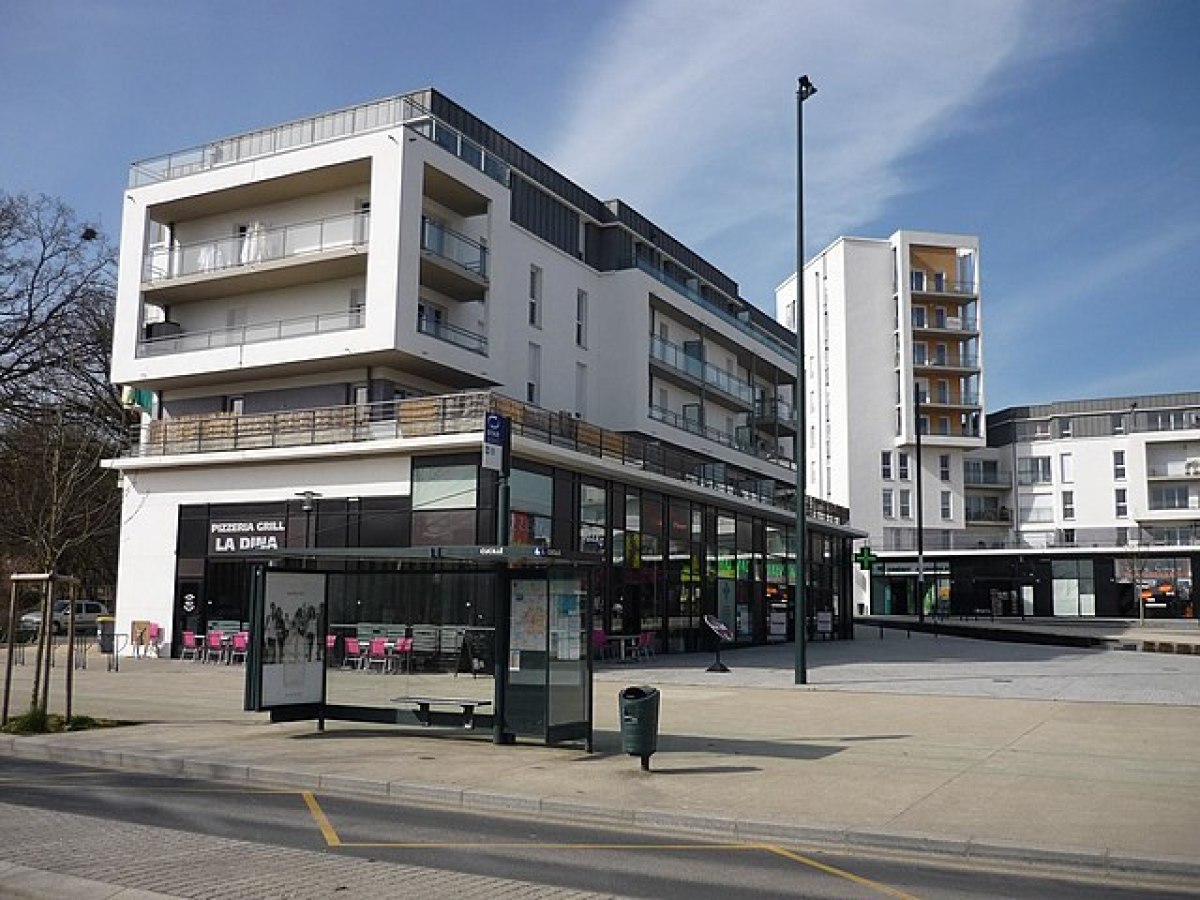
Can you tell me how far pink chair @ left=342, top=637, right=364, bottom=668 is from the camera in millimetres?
16578

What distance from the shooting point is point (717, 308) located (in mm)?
52781

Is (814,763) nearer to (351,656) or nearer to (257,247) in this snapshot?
(351,656)

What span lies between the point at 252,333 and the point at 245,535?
7.35 m

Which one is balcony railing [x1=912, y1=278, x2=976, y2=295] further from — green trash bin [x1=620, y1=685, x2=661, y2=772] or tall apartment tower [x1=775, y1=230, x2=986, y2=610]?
green trash bin [x1=620, y1=685, x2=661, y2=772]

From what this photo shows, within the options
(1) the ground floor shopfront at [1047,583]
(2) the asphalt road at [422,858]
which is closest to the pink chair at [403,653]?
(2) the asphalt road at [422,858]

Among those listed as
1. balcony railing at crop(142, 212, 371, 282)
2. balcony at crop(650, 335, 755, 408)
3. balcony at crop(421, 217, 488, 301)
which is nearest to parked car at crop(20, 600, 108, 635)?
balcony railing at crop(142, 212, 371, 282)

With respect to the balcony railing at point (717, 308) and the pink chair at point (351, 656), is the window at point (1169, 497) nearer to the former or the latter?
the balcony railing at point (717, 308)

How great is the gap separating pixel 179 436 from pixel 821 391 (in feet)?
205

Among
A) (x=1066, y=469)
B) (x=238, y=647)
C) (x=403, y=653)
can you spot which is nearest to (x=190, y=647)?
(x=238, y=647)

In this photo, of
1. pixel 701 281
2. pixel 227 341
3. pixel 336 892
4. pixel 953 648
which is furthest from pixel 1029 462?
pixel 336 892

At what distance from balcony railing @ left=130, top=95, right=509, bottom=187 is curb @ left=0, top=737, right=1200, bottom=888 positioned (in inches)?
917

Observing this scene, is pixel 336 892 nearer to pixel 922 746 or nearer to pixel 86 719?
pixel 922 746

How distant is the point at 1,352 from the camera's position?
42375 mm

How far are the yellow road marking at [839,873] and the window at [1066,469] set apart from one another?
8647 cm
